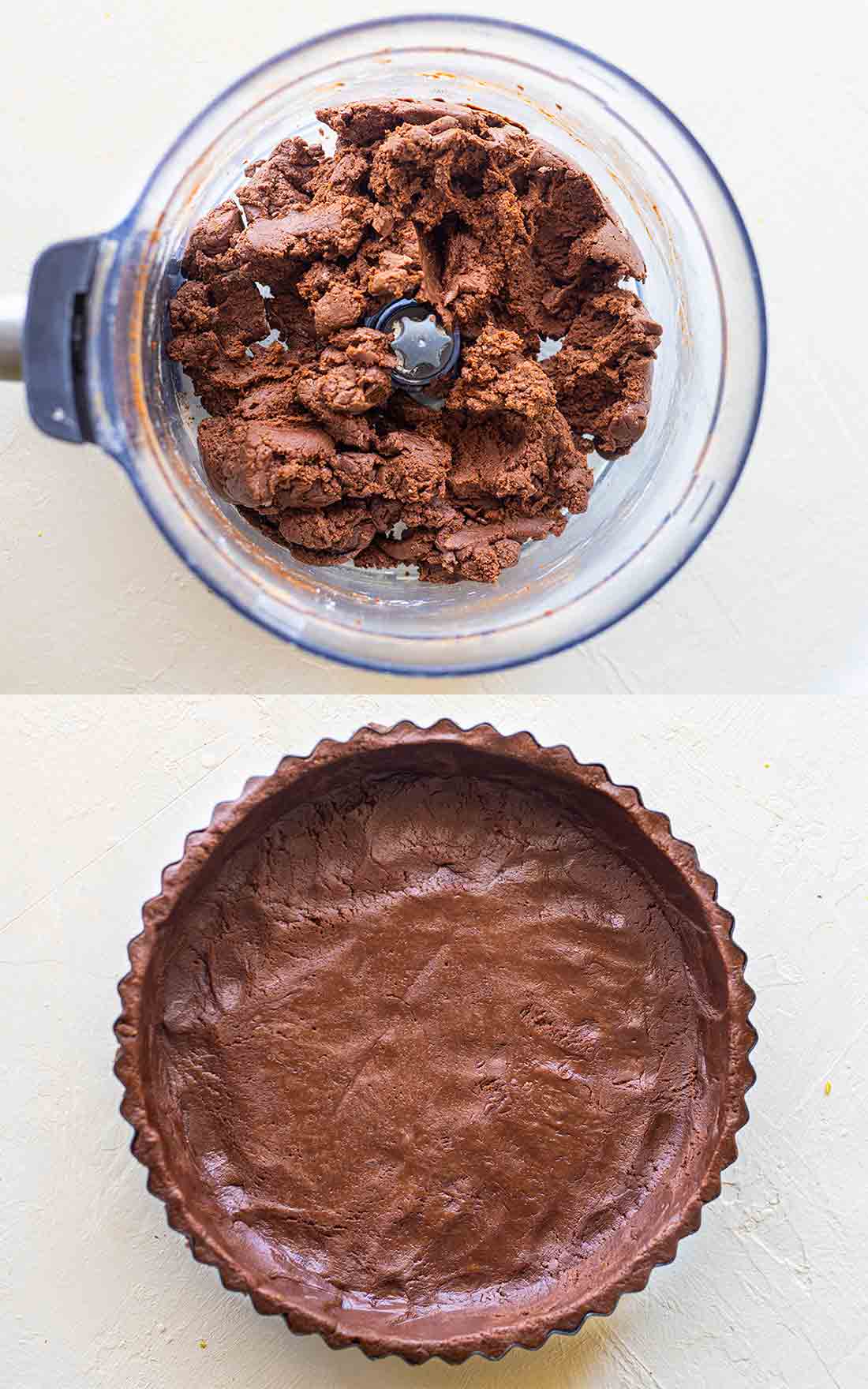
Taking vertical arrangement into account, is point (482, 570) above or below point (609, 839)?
above

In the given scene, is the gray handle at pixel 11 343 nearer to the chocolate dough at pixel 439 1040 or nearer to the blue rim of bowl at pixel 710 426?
the blue rim of bowl at pixel 710 426

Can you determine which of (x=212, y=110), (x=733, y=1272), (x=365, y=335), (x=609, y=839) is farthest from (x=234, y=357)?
(x=733, y=1272)

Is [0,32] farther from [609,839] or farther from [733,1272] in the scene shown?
[733,1272]

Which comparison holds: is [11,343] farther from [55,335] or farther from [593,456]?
[593,456]

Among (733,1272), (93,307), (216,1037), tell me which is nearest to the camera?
(93,307)

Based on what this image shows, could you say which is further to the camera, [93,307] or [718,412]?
[718,412]

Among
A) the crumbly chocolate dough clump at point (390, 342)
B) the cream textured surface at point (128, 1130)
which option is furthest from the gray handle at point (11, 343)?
the cream textured surface at point (128, 1130)
